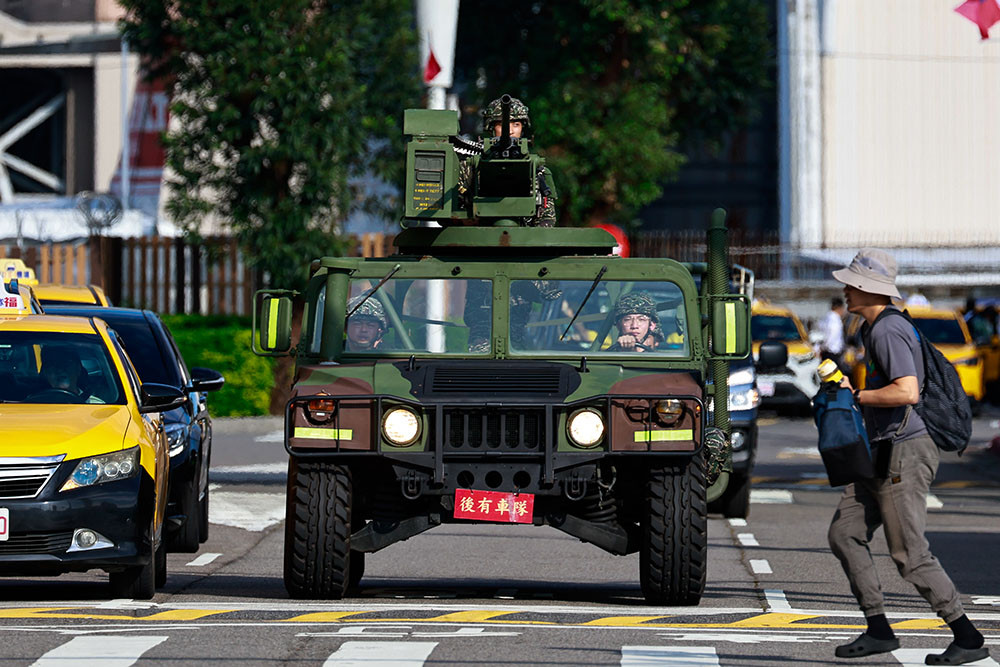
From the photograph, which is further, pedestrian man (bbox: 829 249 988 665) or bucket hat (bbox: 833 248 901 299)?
bucket hat (bbox: 833 248 901 299)

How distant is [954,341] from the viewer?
32.7 meters

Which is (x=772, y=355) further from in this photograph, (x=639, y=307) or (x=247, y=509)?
(x=639, y=307)

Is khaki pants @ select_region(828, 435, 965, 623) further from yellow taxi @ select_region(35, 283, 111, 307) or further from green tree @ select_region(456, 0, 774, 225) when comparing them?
green tree @ select_region(456, 0, 774, 225)

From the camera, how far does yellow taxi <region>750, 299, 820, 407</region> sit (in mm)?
31080

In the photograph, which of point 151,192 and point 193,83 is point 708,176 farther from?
point 193,83

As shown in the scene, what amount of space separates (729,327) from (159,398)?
327 cm

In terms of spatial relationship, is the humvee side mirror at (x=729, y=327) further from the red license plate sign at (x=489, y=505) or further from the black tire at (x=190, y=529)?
the black tire at (x=190, y=529)

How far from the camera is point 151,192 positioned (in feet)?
162

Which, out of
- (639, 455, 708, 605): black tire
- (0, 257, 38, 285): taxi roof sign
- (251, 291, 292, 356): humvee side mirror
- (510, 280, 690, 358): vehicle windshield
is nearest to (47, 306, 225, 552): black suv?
(0, 257, 38, 285): taxi roof sign

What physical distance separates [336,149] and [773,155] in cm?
3185

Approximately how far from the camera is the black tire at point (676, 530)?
11.1 metres

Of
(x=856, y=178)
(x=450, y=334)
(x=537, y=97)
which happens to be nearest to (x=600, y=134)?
(x=537, y=97)

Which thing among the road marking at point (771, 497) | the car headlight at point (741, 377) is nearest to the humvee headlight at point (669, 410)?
the car headlight at point (741, 377)

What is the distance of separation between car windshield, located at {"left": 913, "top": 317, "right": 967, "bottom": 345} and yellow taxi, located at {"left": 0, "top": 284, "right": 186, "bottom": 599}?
874 inches
